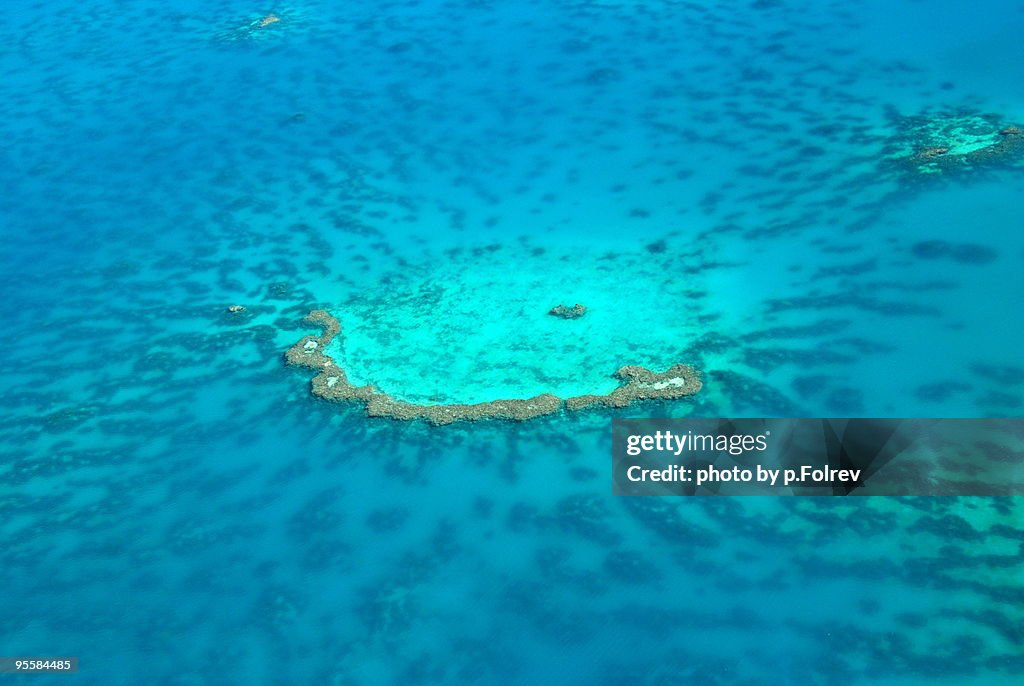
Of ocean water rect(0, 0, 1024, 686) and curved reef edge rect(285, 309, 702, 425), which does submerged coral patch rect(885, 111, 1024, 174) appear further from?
curved reef edge rect(285, 309, 702, 425)

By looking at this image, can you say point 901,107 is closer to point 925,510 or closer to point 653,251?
point 653,251

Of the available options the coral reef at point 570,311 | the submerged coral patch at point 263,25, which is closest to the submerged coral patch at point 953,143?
the coral reef at point 570,311

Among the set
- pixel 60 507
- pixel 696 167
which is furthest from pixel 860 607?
pixel 60 507

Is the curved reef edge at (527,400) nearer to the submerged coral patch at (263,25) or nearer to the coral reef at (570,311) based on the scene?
the coral reef at (570,311)

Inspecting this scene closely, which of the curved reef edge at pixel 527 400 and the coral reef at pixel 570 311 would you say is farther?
the coral reef at pixel 570 311

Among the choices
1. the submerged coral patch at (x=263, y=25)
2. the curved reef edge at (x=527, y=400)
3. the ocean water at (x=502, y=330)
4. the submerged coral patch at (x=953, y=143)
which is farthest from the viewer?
the submerged coral patch at (x=263, y=25)

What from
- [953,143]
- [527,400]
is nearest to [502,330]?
[527,400]
